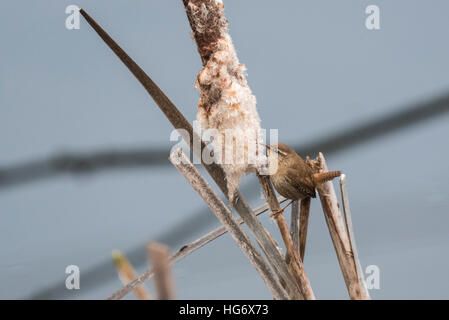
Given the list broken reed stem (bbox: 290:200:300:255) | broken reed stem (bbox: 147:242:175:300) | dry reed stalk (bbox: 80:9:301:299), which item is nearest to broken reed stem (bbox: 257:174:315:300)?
dry reed stalk (bbox: 80:9:301:299)

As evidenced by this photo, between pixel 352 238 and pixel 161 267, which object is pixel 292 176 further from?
pixel 161 267

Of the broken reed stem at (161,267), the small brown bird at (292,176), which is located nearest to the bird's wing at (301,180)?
the small brown bird at (292,176)

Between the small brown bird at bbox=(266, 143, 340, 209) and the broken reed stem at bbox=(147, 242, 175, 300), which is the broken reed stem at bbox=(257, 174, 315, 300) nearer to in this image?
the small brown bird at bbox=(266, 143, 340, 209)

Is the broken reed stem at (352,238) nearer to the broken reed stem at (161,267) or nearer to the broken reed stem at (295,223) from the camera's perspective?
the broken reed stem at (295,223)

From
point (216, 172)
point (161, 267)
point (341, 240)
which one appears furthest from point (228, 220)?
point (161, 267)
